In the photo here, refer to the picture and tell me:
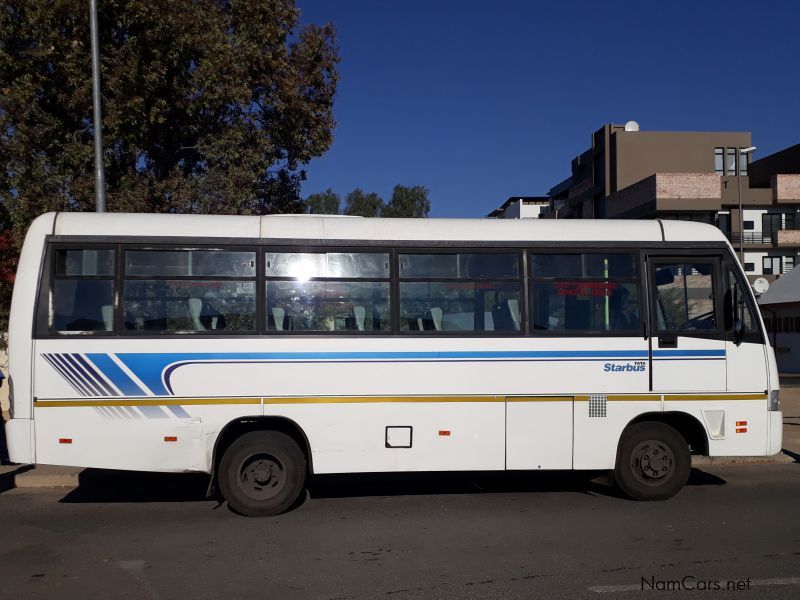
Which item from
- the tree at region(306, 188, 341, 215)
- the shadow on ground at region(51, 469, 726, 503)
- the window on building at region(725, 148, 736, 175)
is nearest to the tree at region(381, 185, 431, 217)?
the tree at region(306, 188, 341, 215)

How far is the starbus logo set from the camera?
827 centimetres

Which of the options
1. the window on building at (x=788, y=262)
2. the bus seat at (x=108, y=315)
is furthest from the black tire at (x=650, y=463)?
the window on building at (x=788, y=262)

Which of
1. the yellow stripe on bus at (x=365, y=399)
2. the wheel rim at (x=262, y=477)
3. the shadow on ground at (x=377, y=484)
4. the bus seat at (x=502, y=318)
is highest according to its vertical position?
the bus seat at (x=502, y=318)

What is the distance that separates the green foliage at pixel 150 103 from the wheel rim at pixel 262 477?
8139 millimetres

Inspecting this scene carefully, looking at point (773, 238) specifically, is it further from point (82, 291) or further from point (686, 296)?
point (82, 291)

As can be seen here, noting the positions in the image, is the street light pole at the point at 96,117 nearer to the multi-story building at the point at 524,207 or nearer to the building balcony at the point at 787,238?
the building balcony at the point at 787,238

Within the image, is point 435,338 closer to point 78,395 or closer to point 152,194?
point 78,395

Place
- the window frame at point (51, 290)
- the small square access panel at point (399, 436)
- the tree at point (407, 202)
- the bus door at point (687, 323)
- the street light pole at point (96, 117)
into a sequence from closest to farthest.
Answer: the window frame at point (51, 290) → the small square access panel at point (399, 436) → the bus door at point (687, 323) → the street light pole at point (96, 117) → the tree at point (407, 202)

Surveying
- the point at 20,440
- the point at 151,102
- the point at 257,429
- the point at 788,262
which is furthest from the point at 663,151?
the point at 20,440

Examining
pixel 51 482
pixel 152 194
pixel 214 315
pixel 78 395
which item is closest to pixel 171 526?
pixel 78 395

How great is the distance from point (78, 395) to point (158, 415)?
0.82 metres

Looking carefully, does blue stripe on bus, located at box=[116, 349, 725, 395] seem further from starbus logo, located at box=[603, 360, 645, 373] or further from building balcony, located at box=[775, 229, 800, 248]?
building balcony, located at box=[775, 229, 800, 248]

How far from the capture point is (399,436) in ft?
26.3

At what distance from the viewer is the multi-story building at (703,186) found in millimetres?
53719
